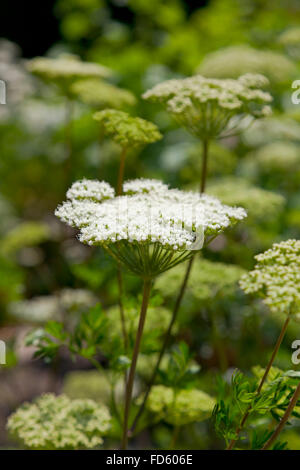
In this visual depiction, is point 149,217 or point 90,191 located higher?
point 90,191

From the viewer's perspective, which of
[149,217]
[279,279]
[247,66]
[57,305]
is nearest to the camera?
[279,279]

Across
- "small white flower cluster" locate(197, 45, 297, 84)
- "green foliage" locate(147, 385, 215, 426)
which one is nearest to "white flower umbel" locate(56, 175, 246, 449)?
"green foliage" locate(147, 385, 215, 426)

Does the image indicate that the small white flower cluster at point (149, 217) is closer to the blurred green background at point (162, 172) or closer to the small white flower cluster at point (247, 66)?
the blurred green background at point (162, 172)

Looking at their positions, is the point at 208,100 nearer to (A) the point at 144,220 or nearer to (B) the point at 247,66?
(A) the point at 144,220

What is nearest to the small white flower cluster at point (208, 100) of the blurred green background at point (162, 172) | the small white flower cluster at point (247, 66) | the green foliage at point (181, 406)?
the blurred green background at point (162, 172)

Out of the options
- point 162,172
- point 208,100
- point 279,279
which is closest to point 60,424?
point 279,279

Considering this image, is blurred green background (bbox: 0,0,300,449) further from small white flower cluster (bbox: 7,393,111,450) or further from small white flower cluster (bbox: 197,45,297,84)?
small white flower cluster (bbox: 7,393,111,450)

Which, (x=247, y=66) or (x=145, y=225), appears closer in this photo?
(x=145, y=225)
